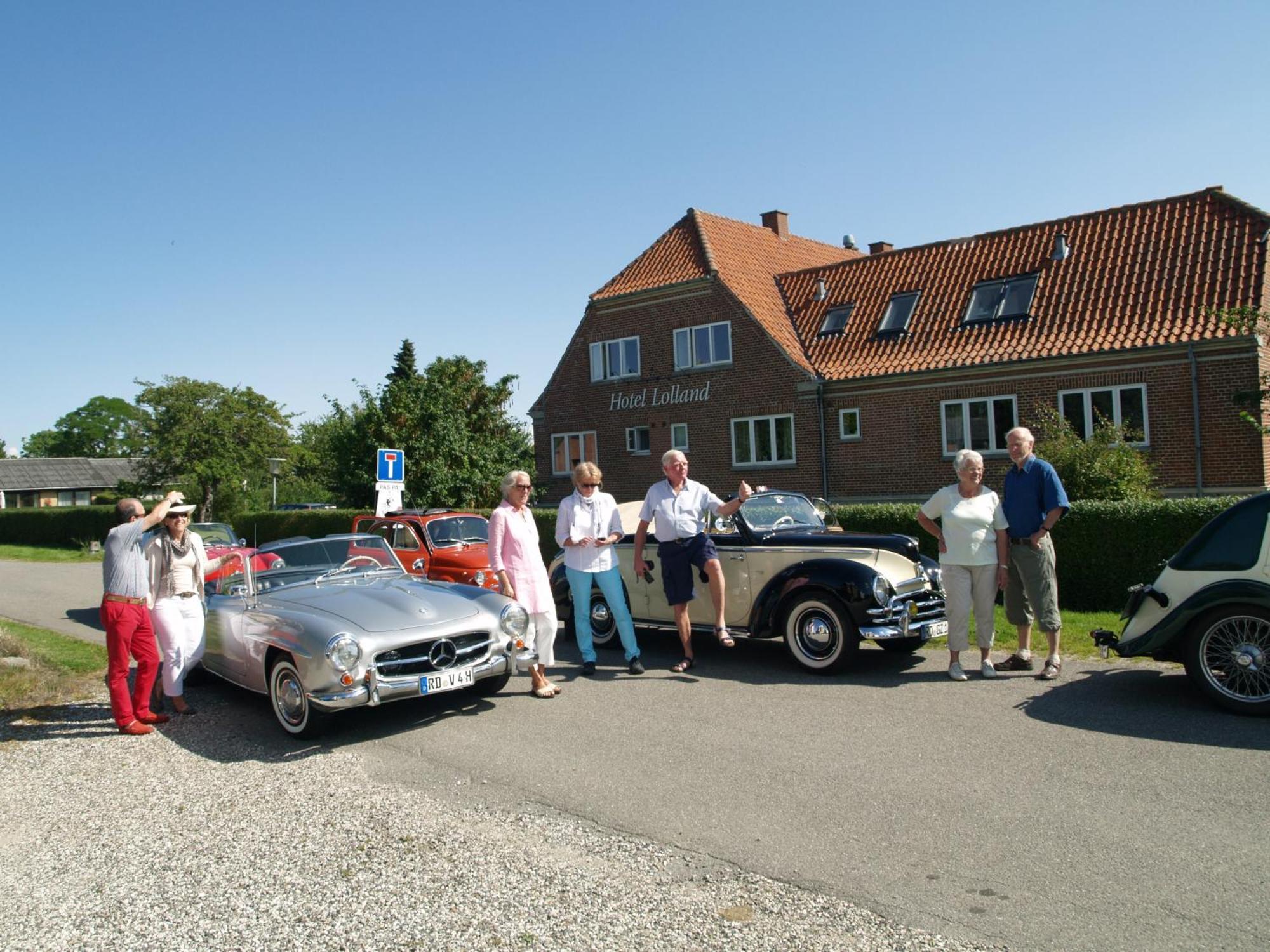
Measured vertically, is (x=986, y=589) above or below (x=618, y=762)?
above

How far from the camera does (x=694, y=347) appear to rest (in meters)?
28.1

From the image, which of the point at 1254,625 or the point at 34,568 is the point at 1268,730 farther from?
the point at 34,568

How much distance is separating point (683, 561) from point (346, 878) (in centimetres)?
498

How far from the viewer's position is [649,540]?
10125 mm

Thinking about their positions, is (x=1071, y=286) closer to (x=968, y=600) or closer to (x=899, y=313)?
(x=899, y=313)

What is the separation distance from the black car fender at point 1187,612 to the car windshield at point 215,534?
46.9ft

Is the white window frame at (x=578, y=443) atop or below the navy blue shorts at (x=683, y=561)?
atop

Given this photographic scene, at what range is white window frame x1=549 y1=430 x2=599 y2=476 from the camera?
30344 millimetres

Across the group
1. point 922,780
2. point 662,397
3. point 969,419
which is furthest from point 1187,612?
point 662,397

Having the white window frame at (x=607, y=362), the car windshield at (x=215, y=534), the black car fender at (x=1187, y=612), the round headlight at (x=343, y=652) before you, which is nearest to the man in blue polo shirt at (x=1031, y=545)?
the black car fender at (x=1187, y=612)

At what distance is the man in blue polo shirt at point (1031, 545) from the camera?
782 centimetres

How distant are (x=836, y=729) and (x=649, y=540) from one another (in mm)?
3963

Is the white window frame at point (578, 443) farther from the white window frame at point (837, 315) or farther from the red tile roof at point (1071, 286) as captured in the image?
the white window frame at point (837, 315)

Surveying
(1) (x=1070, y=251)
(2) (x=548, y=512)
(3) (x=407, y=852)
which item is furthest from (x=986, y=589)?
(1) (x=1070, y=251)
